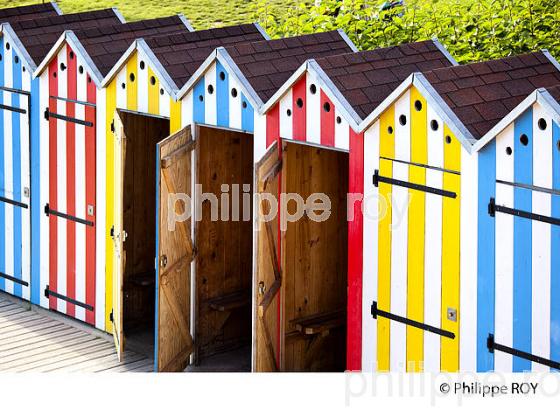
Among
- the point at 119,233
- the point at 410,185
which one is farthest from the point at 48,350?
the point at 410,185

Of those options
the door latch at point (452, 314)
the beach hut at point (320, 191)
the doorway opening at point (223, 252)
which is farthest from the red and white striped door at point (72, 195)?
the door latch at point (452, 314)

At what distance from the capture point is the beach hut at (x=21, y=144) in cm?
998

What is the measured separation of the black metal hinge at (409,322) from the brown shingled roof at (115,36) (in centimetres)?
306

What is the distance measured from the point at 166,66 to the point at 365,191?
2.05 meters

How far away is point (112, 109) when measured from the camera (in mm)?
9242

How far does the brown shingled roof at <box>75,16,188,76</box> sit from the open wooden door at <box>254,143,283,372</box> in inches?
82.2

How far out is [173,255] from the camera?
8594 mm

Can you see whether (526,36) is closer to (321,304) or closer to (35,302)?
(321,304)

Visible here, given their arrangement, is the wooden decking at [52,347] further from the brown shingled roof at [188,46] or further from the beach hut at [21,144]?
the brown shingled roof at [188,46]

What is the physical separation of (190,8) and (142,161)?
237 inches

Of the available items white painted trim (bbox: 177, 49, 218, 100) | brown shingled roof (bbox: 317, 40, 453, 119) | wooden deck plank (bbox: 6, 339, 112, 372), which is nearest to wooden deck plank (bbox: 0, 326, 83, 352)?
wooden deck plank (bbox: 6, 339, 112, 372)

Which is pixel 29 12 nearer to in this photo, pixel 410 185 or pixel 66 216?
pixel 66 216

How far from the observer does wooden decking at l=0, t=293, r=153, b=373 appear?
8.95m

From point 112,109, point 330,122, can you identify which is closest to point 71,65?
point 112,109
